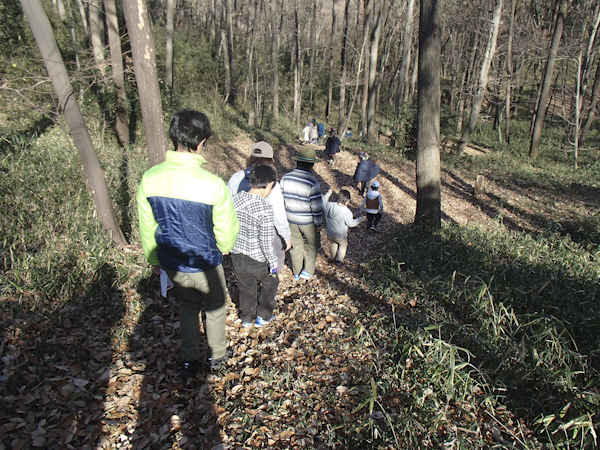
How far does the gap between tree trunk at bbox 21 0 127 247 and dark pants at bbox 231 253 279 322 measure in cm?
262

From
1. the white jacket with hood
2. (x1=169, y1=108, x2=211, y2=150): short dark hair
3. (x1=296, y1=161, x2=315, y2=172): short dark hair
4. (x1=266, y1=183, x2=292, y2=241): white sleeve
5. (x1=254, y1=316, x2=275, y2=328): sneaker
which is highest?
(x1=169, y1=108, x2=211, y2=150): short dark hair

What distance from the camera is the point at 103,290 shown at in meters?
4.29

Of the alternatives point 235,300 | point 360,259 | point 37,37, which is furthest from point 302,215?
point 37,37

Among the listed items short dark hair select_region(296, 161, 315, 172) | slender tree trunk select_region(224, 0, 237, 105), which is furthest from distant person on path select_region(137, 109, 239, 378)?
slender tree trunk select_region(224, 0, 237, 105)

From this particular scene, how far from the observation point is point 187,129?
259cm

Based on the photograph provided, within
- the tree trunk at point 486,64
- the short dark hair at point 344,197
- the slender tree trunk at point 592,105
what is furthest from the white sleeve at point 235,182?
the slender tree trunk at point 592,105

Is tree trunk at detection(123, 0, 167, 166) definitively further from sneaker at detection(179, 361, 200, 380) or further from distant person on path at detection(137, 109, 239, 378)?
sneaker at detection(179, 361, 200, 380)

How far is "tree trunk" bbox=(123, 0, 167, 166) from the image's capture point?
5.38m

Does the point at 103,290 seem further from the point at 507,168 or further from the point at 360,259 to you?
the point at 507,168

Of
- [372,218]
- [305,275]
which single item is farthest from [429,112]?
[305,275]

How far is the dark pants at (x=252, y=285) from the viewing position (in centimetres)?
357

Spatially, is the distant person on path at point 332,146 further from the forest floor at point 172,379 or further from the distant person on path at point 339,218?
the forest floor at point 172,379

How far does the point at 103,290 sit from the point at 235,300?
1721 millimetres

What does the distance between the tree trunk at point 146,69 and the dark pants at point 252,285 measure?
3647 mm
